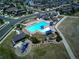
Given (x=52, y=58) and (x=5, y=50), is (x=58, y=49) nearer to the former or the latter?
(x=52, y=58)

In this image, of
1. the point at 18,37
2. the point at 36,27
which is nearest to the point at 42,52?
the point at 18,37

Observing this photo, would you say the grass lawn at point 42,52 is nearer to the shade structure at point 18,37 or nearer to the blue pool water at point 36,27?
the shade structure at point 18,37

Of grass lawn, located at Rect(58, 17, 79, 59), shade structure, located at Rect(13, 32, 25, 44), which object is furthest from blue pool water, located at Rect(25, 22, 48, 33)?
grass lawn, located at Rect(58, 17, 79, 59)

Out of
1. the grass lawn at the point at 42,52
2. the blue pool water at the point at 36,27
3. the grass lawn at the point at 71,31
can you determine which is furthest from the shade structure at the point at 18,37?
the grass lawn at the point at 71,31

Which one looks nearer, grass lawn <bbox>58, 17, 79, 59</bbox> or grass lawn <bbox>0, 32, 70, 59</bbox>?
grass lawn <bbox>0, 32, 70, 59</bbox>

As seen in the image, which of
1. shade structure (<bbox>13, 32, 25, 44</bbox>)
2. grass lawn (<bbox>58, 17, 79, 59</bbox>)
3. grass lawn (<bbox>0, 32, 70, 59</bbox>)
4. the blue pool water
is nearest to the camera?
grass lawn (<bbox>0, 32, 70, 59</bbox>)

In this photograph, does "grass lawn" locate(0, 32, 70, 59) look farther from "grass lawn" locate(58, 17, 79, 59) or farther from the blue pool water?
the blue pool water

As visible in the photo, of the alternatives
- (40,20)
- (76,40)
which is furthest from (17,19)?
(76,40)
